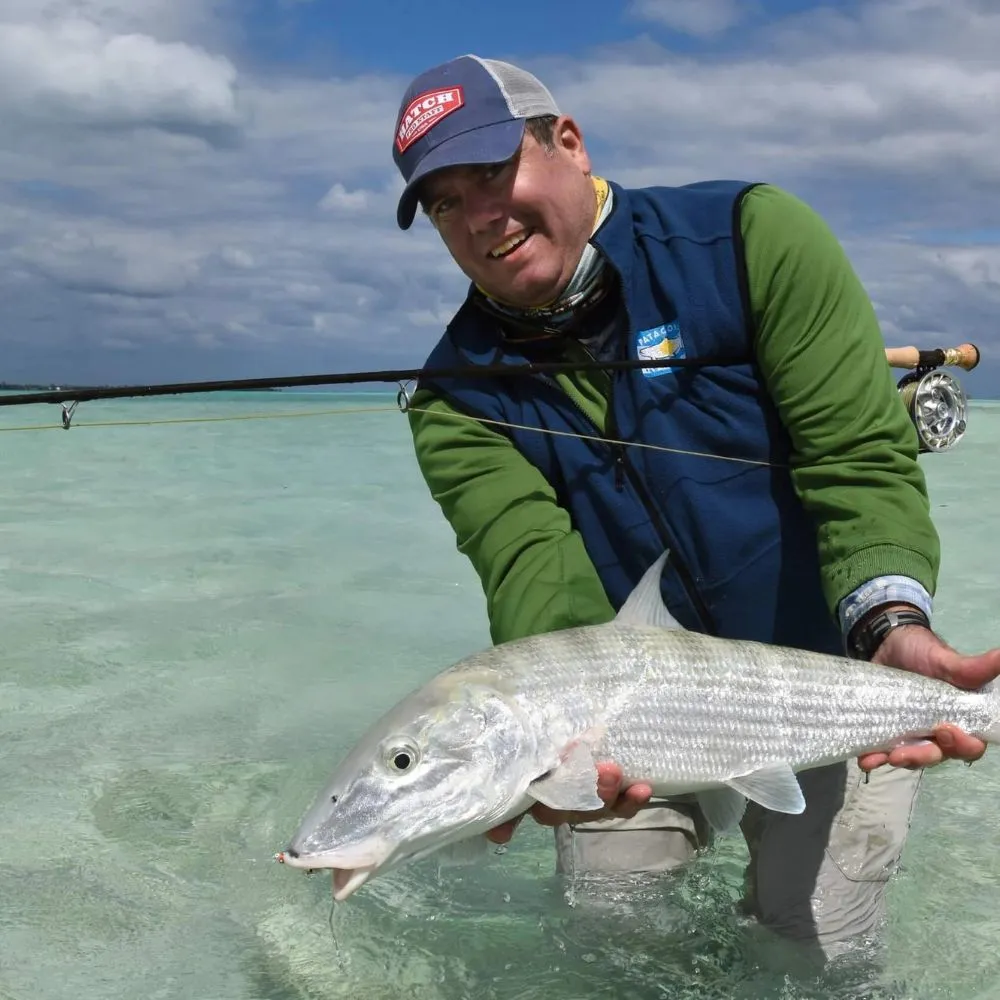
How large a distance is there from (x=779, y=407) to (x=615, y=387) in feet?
1.50

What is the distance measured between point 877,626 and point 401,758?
4.10ft

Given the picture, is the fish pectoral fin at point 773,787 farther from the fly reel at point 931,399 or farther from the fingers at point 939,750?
the fly reel at point 931,399

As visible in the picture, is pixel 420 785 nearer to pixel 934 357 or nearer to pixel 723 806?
pixel 723 806

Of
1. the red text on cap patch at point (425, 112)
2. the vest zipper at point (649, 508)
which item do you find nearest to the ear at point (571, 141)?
the red text on cap patch at point (425, 112)

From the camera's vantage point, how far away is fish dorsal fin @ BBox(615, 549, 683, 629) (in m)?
2.75

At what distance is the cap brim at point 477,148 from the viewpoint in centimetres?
295

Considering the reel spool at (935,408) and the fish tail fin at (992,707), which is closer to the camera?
the fish tail fin at (992,707)

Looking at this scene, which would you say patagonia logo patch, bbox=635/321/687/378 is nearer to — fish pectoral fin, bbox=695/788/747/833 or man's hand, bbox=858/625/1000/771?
man's hand, bbox=858/625/1000/771

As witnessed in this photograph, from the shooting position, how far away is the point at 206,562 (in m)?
9.53

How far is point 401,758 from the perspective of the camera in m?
2.39

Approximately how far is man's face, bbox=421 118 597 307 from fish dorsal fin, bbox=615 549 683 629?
911mm

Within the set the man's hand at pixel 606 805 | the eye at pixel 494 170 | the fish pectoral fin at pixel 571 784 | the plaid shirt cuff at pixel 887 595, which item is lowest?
the man's hand at pixel 606 805

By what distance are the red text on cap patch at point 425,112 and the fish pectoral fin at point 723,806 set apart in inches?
74.0

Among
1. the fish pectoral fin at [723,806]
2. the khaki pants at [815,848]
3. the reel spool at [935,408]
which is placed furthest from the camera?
the reel spool at [935,408]
